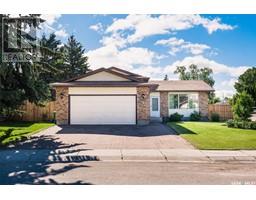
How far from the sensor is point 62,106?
1803 cm

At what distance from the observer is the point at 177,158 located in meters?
8.65

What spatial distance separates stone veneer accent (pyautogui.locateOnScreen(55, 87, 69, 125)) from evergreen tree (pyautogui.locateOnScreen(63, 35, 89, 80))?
23.1 meters

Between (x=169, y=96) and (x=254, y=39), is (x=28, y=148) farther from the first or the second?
(x=169, y=96)

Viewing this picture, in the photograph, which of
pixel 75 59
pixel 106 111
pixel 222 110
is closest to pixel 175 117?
pixel 222 110

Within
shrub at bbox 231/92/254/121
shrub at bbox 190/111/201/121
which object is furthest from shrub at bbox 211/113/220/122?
shrub at bbox 231/92/254/121

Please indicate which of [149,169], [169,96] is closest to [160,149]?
[149,169]

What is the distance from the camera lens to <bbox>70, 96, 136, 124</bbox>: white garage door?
17.9 metres

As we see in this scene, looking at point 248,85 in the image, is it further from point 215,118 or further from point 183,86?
point 183,86

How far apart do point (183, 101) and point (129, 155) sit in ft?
53.4

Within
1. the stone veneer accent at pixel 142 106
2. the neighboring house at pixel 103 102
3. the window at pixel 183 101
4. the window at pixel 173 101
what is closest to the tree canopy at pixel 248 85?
the neighboring house at pixel 103 102

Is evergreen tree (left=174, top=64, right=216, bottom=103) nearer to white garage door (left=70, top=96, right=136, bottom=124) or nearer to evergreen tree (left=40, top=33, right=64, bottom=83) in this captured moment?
evergreen tree (left=40, top=33, right=64, bottom=83)

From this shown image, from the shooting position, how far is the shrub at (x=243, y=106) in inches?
670
